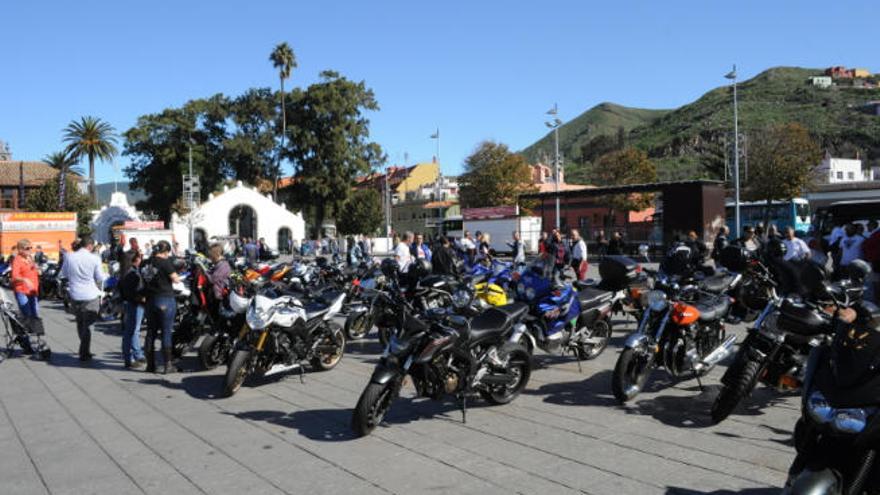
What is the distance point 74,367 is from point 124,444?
14.3ft

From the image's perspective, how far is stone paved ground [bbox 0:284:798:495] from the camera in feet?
15.7

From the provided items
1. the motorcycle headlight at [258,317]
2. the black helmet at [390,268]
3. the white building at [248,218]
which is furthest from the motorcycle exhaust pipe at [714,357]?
the white building at [248,218]

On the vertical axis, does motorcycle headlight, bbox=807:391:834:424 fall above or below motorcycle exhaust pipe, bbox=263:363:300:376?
above

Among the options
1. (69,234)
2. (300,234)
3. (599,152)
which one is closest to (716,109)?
(599,152)

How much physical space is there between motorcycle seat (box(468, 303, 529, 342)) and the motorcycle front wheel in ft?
8.52

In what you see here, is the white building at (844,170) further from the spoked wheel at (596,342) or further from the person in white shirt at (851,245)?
the spoked wheel at (596,342)

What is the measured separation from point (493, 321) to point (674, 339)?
72.1 inches

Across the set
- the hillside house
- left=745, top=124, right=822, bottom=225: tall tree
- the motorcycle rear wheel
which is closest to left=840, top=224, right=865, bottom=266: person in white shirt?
the motorcycle rear wheel

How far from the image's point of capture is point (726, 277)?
7.90 metres

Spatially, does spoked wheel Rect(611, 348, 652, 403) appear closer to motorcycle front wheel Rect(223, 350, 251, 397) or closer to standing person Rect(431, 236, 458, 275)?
motorcycle front wheel Rect(223, 350, 251, 397)

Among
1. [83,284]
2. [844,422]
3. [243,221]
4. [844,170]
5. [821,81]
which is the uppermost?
[821,81]

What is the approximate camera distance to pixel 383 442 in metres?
5.68

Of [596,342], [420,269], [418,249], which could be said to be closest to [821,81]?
[418,249]

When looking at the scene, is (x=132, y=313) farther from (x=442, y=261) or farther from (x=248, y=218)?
(x=248, y=218)
